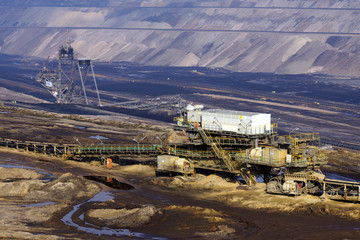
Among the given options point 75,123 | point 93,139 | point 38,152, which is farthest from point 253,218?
point 75,123

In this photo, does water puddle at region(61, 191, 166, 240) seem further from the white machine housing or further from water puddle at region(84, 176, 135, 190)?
the white machine housing

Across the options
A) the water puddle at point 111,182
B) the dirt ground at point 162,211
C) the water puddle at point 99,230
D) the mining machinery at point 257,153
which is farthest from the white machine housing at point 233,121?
the water puddle at point 99,230

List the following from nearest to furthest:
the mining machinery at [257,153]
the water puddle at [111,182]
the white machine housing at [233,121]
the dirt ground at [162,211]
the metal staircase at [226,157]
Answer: the dirt ground at [162,211] → the mining machinery at [257,153] → the metal staircase at [226,157] → the white machine housing at [233,121] → the water puddle at [111,182]

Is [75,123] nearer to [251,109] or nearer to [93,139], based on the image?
[93,139]

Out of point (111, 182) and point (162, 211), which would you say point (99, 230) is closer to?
point (162, 211)

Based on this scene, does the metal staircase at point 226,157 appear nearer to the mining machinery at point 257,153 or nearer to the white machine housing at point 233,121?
the mining machinery at point 257,153

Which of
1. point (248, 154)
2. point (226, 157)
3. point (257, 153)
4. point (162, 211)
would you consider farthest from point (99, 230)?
point (226, 157)

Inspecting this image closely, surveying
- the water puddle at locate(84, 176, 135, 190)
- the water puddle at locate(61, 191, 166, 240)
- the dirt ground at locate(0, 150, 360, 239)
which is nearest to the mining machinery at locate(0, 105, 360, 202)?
the dirt ground at locate(0, 150, 360, 239)

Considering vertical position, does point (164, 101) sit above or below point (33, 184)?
above
